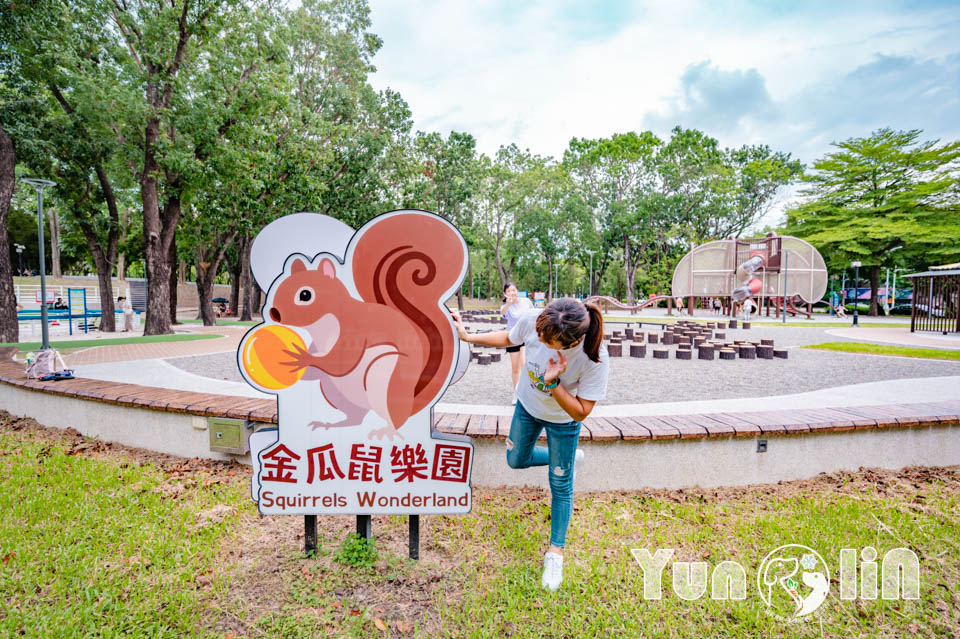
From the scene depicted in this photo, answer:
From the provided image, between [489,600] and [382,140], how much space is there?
21.3 meters

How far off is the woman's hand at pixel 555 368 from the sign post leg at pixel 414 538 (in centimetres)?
124

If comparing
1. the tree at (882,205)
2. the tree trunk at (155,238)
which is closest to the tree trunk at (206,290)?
the tree trunk at (155,238)

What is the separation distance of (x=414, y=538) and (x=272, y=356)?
4.53 ft

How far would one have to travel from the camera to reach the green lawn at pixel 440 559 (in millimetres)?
2209

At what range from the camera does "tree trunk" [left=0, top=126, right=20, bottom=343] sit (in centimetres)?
1048

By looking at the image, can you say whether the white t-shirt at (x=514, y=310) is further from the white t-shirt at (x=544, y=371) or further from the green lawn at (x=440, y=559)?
the white t-shirt at (x=544, y=371)

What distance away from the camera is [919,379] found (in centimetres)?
700

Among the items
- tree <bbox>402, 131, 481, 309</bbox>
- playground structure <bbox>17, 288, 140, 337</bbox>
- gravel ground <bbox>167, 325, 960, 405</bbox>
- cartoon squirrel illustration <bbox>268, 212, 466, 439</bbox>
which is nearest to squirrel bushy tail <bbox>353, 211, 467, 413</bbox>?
cartoon squirrel illustration <bbox>268, 212, 466, 439</bbox>

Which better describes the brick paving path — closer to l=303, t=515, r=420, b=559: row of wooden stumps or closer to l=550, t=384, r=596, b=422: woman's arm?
l=303, t=515, r=420, b=559: row of wooden stumps

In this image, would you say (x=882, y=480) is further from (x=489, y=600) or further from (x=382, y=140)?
(x=382, y=140)

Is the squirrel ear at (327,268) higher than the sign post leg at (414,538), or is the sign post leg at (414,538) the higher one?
the squirrel ear at (327,268)

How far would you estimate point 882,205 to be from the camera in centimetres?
3356

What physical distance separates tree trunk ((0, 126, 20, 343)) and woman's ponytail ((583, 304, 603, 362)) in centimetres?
1372

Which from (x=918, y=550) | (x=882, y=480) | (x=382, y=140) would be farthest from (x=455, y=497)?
(x=382, y=140)
